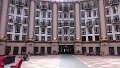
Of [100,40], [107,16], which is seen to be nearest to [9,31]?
[100,40]

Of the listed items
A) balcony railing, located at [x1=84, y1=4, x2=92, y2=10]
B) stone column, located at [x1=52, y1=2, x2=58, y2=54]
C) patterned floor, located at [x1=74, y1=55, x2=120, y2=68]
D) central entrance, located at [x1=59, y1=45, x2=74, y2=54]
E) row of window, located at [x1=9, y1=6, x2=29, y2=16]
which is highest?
balcony railing, located at [x1=84, y1=4, x2=92, y2=10]

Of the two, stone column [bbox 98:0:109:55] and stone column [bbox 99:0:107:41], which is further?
stone column [bbox 99:0:107:41]

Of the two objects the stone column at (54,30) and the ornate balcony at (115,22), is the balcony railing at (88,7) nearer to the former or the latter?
the ornate balcony at (115,22)

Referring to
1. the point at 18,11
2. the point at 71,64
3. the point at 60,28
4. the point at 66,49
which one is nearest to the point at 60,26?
the point at 60,28

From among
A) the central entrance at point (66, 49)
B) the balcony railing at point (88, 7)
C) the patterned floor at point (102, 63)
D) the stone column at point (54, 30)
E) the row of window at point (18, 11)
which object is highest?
the balcony railing at point (88, 7)

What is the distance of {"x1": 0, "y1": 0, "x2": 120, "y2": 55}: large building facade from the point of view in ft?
142

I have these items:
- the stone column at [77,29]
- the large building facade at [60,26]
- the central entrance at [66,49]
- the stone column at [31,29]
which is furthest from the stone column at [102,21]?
the stone column at [31,29]

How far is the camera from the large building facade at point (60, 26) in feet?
142

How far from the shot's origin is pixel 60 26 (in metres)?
49.0

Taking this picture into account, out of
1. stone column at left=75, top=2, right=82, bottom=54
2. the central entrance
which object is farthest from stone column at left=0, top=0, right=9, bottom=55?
stone column at left=75, top=2, right=82, bottom=54

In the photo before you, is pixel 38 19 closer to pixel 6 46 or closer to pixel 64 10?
pixel 64 10

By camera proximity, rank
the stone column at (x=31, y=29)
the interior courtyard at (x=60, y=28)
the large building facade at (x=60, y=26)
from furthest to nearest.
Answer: the stone column at (x=31, y=29) → the large building facade at (x=60, y=26) → the interior courtyard at (x=60, y=28)

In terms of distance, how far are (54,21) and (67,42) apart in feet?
28.7

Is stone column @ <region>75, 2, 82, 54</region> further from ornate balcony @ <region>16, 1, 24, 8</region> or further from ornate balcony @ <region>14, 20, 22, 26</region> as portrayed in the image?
ornate balcony @ <region>14, 20, 22, 26</region>
